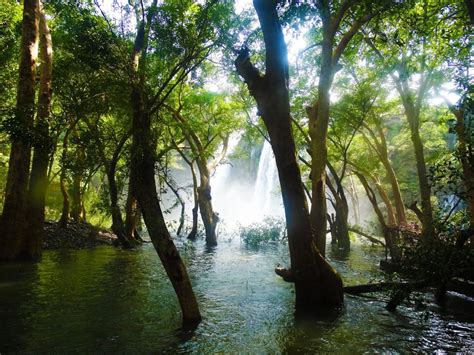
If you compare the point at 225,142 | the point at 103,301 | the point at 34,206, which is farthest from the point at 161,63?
the point at 225,142

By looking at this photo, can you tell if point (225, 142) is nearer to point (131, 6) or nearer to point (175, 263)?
point (131, 6)

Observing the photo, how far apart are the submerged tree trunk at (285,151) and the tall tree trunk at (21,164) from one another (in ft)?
27.0

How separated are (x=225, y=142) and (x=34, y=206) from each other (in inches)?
539

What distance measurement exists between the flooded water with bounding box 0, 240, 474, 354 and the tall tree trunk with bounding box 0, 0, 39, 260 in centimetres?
112

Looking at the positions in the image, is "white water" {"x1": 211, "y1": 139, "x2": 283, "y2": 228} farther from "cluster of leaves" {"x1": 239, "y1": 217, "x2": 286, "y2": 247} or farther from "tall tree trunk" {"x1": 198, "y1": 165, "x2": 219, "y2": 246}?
"tall tree trunk" {"x1": 198, "y1": 165, "x2": 219, "y2": 246}

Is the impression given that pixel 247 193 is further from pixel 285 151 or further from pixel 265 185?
pixel 285 151

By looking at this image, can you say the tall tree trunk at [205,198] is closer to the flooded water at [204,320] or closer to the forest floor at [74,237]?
the forest floor at [74,237]

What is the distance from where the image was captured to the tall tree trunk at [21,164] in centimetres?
1112

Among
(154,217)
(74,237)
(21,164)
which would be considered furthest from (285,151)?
(74,237)

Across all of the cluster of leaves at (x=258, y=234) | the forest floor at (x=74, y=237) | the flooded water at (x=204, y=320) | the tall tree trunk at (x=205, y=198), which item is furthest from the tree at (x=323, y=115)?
the forest floor at (x=74, y=237)

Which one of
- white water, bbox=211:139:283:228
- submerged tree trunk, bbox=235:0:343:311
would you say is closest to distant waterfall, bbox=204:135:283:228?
white water, bbox=211:139:283:228

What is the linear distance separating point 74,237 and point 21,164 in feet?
26.1

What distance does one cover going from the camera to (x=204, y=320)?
7.08 metres

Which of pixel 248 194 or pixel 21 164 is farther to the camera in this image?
pixel 248 194
